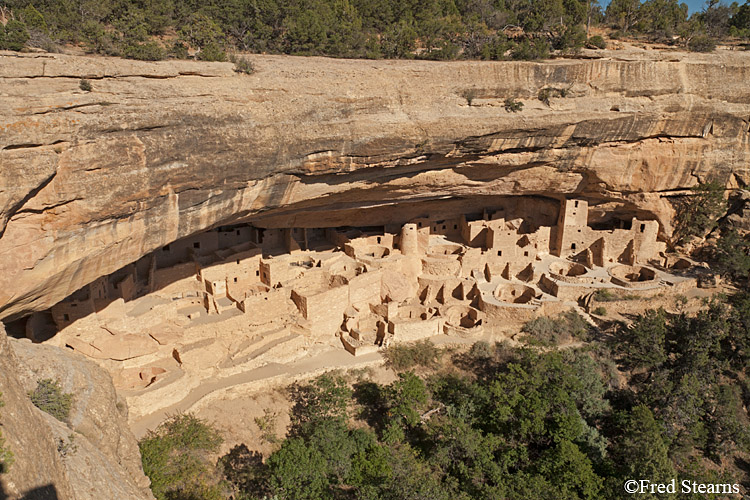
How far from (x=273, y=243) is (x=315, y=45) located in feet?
27.2

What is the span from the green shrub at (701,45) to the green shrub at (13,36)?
24.7 metres

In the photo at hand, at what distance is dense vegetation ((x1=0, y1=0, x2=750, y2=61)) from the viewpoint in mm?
18828

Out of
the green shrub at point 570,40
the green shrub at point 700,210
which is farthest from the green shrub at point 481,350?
the green shrub at point 570,40

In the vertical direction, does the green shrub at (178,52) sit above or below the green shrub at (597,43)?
below

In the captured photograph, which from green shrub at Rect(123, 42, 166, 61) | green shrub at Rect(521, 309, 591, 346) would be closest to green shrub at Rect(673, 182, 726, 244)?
green shrub at Rect(521, 309, 591, 346)

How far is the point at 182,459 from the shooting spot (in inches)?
575

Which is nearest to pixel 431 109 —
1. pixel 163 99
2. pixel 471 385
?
pixel 163 99

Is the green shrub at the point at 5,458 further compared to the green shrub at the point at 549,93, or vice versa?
the green shrub at the point at 549,93

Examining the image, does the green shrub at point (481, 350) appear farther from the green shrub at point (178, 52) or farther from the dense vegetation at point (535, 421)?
the green shrub at point (178, 52)

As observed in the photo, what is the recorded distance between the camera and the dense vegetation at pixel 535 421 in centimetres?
1536

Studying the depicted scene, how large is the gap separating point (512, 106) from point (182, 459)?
48.0 ft

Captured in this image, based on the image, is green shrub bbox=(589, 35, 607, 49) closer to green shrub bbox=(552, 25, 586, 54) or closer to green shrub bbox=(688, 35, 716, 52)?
green shrub bbox=(552, 25, 586, 54)

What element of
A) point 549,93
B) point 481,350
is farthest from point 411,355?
point 549,93

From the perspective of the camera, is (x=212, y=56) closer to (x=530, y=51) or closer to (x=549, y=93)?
(x=549, y=93)
